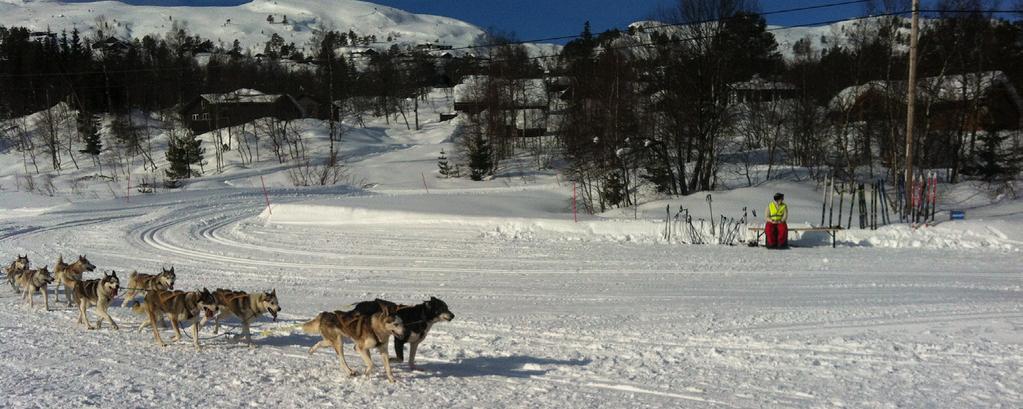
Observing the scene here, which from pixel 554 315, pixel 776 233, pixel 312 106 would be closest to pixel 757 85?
pixel 776 233

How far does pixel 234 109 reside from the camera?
65750 mm

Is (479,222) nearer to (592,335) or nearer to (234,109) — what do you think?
(592,335)

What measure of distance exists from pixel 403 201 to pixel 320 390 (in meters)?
18.3

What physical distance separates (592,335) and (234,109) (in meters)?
64.1

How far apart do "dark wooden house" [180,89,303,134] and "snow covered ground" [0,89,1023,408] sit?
144 feet

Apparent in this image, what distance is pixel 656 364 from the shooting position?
7.25 meters

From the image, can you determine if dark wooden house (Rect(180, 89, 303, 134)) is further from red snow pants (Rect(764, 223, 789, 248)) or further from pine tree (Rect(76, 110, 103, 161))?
red snow pants (Rect(764, 223, 789, 248))

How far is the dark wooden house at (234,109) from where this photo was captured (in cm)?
6531

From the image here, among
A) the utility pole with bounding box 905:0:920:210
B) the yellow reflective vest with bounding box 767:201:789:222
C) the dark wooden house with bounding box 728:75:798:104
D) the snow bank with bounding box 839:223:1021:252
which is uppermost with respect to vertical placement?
the dark wooden house with bounding box 728:75:798:104

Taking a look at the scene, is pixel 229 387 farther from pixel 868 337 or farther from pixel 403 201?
pixel 403 201

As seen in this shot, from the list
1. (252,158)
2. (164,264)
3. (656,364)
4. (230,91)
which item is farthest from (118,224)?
(230,91)

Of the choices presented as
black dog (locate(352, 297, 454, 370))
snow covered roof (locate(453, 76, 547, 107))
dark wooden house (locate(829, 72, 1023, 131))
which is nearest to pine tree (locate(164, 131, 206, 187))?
snow covered roof (locate(453, 76, 547, 107))

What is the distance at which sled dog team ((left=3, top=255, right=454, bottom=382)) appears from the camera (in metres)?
6.55

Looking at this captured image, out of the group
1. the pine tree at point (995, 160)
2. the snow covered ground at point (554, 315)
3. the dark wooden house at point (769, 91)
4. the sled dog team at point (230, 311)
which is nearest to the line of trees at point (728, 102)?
the pine tree at point (995, 160)
